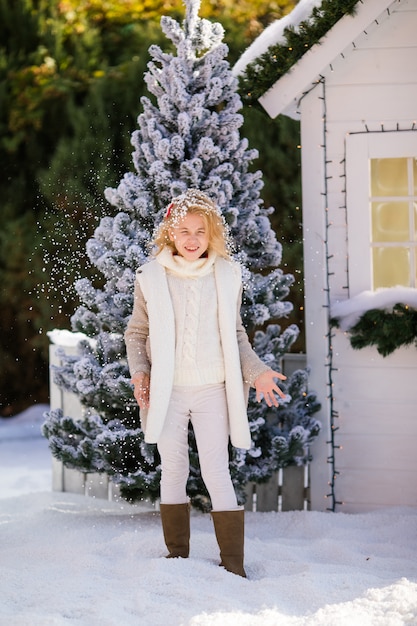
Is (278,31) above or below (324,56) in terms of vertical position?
above

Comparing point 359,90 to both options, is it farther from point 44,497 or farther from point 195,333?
point 44,497

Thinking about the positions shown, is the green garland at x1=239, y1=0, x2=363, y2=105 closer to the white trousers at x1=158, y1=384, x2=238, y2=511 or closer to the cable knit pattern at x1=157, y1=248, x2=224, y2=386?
the cable knit pattern at x1=157, y1=248, x2=224, y2=386

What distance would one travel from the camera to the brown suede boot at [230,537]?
4473mm

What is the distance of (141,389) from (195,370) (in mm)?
264

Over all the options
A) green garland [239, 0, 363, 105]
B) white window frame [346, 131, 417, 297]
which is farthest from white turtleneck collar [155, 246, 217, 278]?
green garland [239, 0, 363, 105]

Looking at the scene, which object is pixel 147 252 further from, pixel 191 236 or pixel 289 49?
pixel 289 49

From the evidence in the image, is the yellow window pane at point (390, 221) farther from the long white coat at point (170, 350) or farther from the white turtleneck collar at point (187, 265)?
the white turtleneck collar at point (187, 265)

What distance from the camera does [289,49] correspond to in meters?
5.89

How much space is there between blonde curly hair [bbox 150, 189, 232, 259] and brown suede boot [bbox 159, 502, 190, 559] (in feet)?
3.94

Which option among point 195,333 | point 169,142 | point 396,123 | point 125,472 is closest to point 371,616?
point 195,333

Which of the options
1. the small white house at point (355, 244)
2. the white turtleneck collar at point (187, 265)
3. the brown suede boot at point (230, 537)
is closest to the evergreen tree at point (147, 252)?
the small white house at point (355, 244)

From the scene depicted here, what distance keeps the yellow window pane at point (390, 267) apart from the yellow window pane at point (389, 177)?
0.36m

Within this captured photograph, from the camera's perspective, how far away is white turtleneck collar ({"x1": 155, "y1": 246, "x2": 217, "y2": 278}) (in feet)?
15.0

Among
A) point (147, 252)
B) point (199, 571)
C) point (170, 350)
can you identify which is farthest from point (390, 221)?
point (199, 571)
